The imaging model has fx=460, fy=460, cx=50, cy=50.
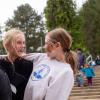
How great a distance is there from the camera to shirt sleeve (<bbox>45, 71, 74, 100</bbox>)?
3178mm

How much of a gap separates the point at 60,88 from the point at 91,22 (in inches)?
1511

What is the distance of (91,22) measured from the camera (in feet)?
136

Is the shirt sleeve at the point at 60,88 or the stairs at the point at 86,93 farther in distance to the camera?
the stairs at the point at 86,93

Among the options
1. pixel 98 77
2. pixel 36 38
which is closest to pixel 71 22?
pixel 98 77

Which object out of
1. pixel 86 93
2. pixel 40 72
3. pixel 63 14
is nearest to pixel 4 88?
pixel 40 72

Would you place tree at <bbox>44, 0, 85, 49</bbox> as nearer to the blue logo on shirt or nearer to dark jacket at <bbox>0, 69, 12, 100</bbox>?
the blue logo on shirt

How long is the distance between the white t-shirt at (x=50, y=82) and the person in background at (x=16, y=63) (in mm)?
79

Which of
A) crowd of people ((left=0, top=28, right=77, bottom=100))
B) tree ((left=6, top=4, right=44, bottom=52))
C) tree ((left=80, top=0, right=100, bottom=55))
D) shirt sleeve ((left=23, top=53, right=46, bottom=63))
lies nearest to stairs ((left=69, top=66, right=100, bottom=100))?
shirt sleeve ((left=23, top=53, right=46, bottom=63))

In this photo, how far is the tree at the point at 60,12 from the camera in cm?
2845

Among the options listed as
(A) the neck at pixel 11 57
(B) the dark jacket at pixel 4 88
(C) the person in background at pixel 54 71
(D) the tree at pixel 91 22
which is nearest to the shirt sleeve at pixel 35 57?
(C) the person in background at pixel 54 71

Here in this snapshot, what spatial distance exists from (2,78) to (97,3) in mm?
39612

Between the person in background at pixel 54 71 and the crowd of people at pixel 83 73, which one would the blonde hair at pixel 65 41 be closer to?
the person in background at pixel 54 71

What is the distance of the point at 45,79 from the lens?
3.20m

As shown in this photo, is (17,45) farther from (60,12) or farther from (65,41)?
(60,12)
